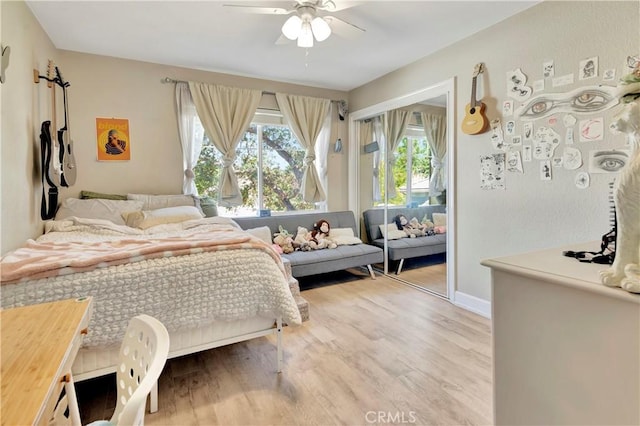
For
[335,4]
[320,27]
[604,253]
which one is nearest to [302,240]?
[320,27]

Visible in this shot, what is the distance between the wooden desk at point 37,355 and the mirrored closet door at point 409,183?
3003mm

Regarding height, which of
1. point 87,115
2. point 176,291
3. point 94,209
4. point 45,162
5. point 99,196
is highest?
point 87,115

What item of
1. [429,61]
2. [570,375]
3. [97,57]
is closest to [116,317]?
[570,375]

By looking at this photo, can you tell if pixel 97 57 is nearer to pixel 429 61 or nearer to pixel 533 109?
pixel 429 61

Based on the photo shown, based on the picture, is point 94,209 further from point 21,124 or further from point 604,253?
point 604,253

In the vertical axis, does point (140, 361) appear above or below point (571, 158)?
below

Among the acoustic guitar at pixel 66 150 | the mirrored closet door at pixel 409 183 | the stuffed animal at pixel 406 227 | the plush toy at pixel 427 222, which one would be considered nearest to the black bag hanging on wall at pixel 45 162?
the acoustic guitar at pixel 66 150

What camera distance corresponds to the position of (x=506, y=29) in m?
2.63

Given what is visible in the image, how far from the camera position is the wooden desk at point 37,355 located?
24.9 inches

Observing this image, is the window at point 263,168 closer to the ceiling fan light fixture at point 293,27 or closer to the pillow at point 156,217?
the pillow at point 156,217

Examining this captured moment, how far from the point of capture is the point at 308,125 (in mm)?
4293

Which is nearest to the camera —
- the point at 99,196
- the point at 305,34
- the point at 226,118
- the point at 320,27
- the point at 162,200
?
the point at 320,27

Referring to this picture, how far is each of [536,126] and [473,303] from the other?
1.59m

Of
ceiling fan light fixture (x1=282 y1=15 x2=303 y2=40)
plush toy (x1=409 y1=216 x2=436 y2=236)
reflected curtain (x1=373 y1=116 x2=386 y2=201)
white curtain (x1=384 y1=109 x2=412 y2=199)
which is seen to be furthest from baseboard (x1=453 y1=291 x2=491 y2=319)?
ceiling fan light fixture (x1=282 y1=15 x2=303 y2=40)
